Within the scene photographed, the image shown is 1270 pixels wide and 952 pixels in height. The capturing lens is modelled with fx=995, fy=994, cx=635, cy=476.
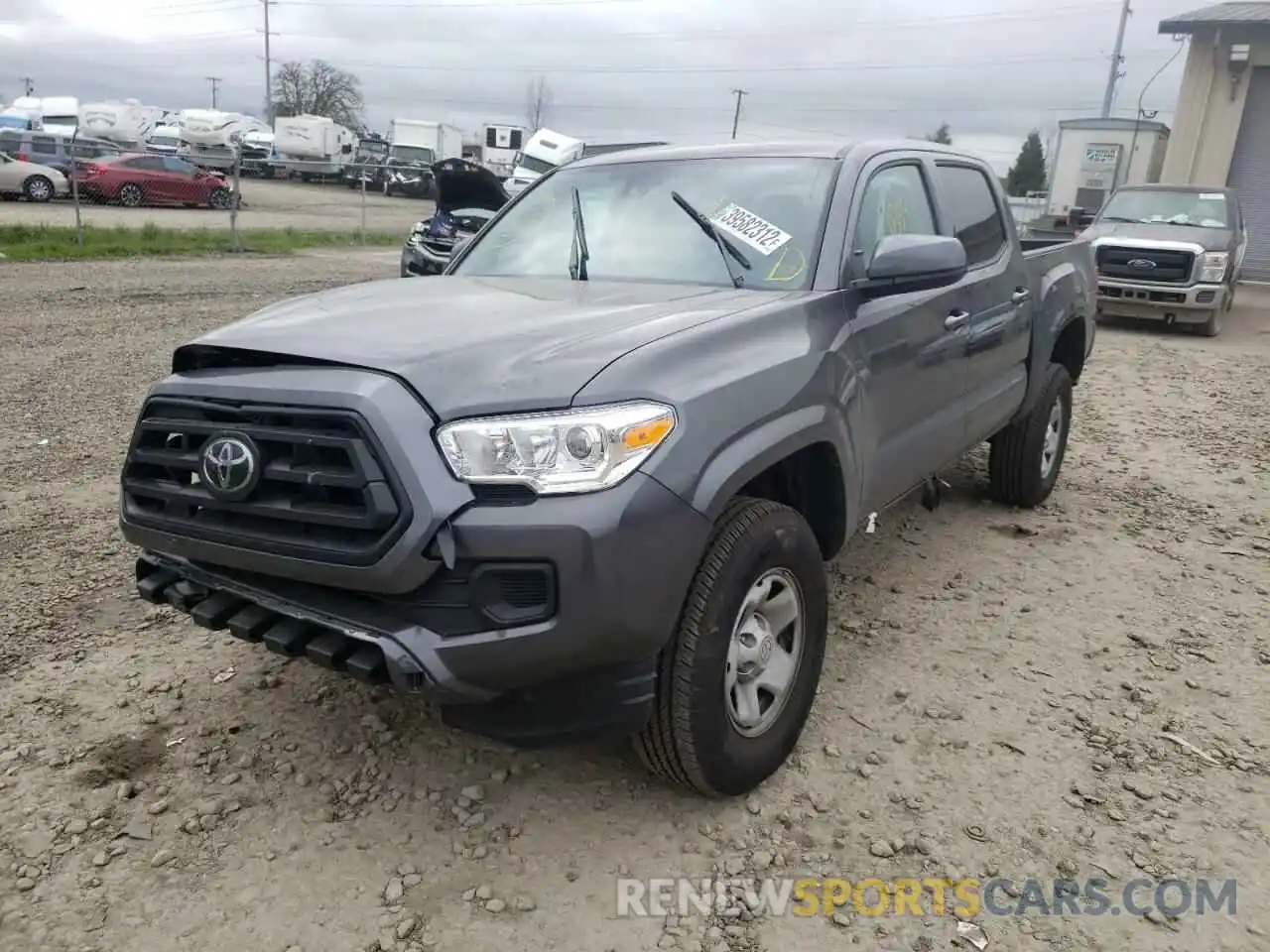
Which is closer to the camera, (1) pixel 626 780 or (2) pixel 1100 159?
(1) pixel 626 780

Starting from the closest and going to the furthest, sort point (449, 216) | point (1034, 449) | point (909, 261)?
point (909, 261) → point (1034, 449) → point (449, 216)

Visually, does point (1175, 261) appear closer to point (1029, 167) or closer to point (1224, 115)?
point (1224, 115)

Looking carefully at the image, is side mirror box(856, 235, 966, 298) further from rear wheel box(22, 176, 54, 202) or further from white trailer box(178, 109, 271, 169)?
white trailer box(178, 109, 271, 169)

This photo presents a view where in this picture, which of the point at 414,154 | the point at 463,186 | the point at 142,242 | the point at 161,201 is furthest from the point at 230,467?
the point at 414,154

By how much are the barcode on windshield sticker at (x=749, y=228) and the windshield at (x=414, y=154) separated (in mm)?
41275

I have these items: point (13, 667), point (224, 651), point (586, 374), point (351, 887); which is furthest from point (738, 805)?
point (13, 667)

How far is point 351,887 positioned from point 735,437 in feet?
4.78

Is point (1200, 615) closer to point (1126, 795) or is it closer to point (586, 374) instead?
point (1126, 795)

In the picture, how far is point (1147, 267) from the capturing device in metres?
12.2

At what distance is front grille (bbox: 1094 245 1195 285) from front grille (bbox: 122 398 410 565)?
12172 mm

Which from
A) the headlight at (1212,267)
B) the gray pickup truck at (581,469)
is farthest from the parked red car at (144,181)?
the gray pickup truck at (581,469)

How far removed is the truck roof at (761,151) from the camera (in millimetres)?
3629

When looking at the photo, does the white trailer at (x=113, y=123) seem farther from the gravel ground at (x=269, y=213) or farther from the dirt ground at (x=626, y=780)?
the dirt ground at (x=626, y=780)

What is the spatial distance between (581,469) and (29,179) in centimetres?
2615
